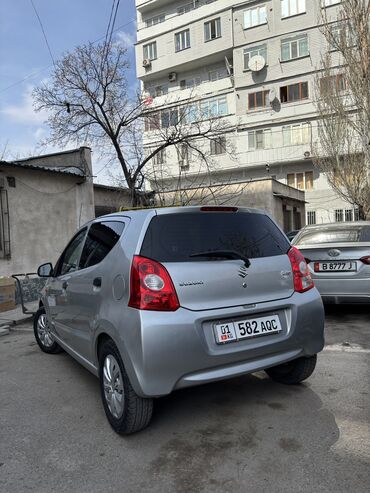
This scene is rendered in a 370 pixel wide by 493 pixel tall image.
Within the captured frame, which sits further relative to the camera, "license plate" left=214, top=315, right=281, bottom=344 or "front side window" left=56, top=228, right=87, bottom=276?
"front side window" left=56, top=228, right=87, bottom=276

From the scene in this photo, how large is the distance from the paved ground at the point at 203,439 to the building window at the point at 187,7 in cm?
3694

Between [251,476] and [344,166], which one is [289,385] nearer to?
[251,476]

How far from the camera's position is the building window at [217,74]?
3354cm

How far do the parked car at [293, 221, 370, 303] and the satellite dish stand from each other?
2796 cm

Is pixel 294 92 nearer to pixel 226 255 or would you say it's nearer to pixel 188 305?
pixel 226 255

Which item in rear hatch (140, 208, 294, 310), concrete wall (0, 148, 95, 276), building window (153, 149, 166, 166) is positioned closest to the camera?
rear hatch (140, 208, 294, 310)

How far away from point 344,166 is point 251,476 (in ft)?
67.3

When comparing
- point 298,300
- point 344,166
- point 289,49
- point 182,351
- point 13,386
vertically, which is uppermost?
point 289,49

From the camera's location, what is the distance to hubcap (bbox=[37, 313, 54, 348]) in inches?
194

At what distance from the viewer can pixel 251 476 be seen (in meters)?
2.29

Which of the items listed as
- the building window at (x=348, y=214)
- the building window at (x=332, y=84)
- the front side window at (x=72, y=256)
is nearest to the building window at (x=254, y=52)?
the building window at (x=332, y=84)

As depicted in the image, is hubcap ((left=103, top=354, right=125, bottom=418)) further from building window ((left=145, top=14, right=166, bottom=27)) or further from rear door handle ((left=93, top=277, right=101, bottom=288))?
building window ((left=145, top=14, right=166, bottom=27))

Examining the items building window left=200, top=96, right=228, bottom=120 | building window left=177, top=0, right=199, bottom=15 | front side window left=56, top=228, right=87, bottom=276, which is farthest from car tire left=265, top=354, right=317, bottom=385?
building window left=177, top=0, right=199, bottom=15

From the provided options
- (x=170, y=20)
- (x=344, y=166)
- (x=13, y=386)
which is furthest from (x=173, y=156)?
(x=13, y=386)
